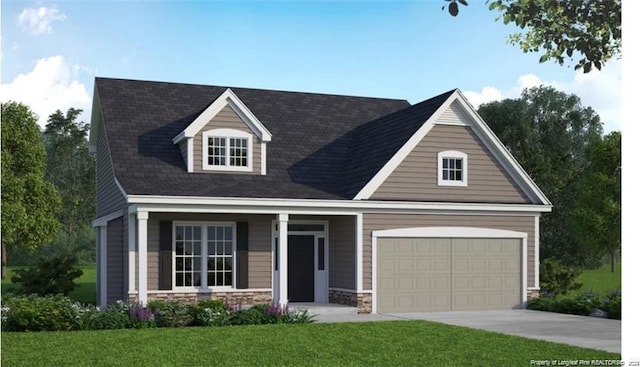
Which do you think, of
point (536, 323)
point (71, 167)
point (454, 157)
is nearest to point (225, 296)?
point (454, 157)

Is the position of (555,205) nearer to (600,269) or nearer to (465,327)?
(600,269)

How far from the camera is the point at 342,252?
72.6 ft

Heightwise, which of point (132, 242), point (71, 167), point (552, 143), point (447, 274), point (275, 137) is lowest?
point (447, 274)

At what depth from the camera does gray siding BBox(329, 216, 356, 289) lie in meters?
21.5

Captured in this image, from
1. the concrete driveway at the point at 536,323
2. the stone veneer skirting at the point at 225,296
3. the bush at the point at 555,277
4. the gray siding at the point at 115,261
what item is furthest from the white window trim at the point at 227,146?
the bush at the point at 555,277

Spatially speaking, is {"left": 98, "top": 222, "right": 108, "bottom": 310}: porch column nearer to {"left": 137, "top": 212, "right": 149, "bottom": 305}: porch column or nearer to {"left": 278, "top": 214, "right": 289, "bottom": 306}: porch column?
{"left": 137, "top": 212, "right": 149, "bottom": 305}: porch column

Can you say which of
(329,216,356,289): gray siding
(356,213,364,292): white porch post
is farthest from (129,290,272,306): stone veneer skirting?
(356,213,364,292): white porch post

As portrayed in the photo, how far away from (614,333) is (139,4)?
46.5 feet

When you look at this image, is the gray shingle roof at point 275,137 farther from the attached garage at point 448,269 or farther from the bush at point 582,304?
the bush at point 582,304

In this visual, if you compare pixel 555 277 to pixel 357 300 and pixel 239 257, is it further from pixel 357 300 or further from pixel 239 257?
pixel 239 257

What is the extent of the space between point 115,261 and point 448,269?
875 centimetres

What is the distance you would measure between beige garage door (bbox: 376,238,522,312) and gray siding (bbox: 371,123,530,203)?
114 centimetres

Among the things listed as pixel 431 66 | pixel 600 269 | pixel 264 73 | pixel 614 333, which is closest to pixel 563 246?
pixel 600 269

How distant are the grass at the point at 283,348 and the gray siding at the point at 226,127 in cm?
640
